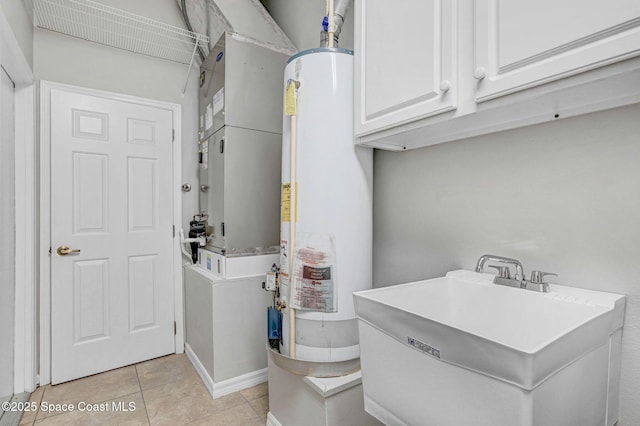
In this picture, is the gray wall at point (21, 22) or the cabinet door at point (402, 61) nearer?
the cabinet door at point (402, 61)

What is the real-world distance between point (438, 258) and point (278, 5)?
248cm

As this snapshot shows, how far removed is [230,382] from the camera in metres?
2.04

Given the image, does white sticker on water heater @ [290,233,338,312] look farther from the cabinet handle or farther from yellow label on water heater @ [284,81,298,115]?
the cabinet handle

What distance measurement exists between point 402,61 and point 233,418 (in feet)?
6.64

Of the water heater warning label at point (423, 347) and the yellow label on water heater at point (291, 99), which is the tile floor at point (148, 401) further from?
the yellow label on water heater at point (291, 99)

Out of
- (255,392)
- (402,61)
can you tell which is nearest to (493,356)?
(402,61)

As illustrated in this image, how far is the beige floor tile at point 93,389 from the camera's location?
6.54 ft

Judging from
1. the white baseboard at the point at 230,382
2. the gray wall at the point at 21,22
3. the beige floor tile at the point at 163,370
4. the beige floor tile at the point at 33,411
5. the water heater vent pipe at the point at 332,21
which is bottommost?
the beige floor tile at the point at 33,411

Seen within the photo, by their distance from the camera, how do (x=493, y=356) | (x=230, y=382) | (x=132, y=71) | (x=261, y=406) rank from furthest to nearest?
(x=132, y=71) < (x=230, y=382) < (x=261, y=406) < (x=493, y=356)

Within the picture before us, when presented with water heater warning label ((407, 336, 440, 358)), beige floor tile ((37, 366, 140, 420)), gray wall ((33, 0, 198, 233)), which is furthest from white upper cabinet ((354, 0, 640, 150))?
beige floor tile ((37, 366, 140, 420))

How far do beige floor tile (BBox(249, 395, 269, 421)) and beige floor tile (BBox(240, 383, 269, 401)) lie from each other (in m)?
0.03

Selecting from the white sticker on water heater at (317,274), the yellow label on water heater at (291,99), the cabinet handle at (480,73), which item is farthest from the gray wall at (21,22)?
the cabinet handle at (480,73)

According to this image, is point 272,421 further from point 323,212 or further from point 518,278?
point 518,278

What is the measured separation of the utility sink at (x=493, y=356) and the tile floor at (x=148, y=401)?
130cm
